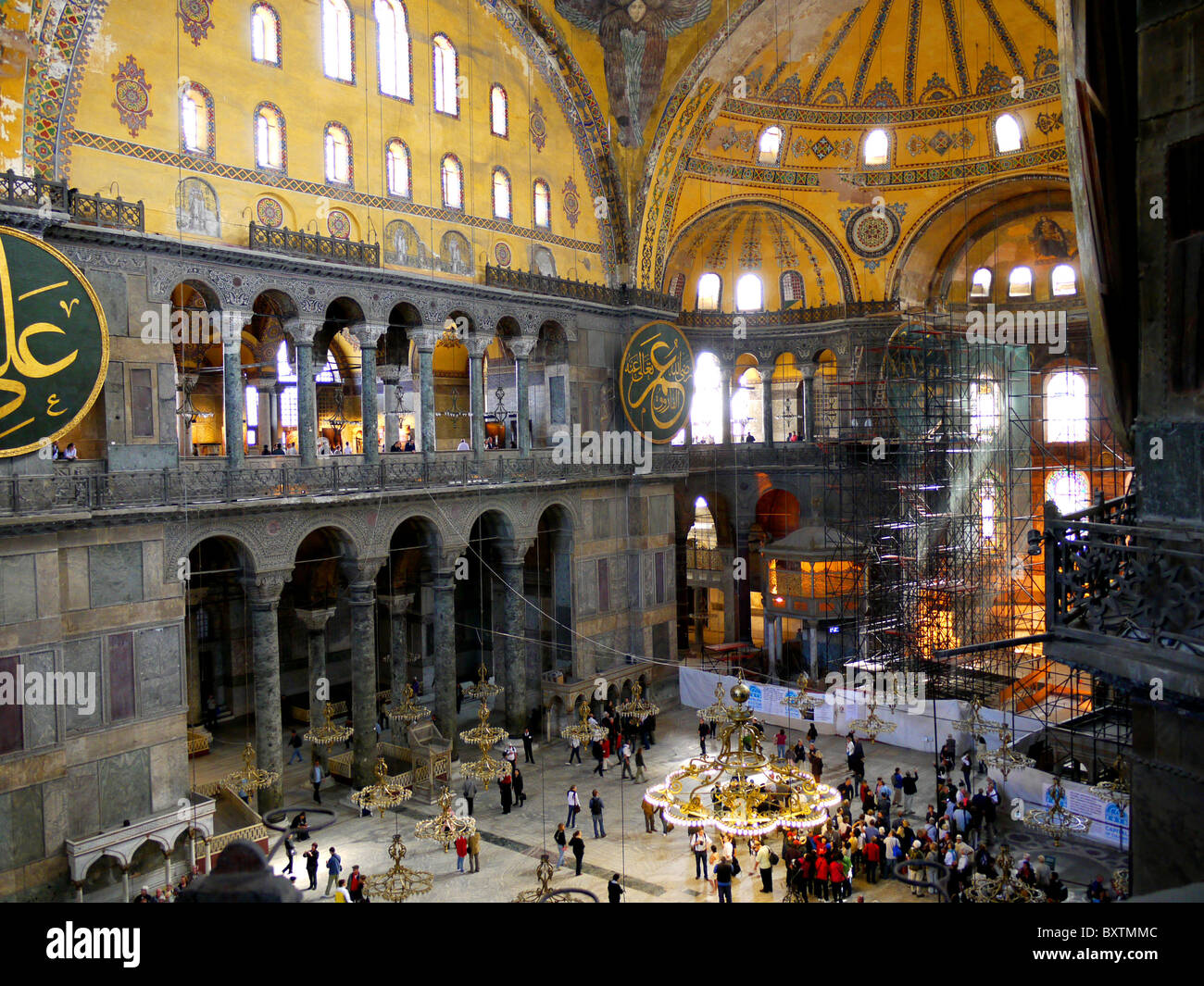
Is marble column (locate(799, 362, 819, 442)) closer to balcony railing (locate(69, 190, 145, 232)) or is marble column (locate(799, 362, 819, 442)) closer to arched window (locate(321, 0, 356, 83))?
arched window (locate(321, 0, 356, 83))

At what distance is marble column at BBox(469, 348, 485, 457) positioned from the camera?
17984 millimetres

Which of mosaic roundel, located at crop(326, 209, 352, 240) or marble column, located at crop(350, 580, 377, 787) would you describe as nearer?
mosaic roundel, located at crop(326, 209, 352, 240)

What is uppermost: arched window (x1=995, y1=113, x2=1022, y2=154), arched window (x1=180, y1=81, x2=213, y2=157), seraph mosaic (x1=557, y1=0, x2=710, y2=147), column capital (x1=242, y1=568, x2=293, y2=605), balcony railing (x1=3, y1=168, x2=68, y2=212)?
seraph mosaic (x1=557, y1=0, x2=710, y2=147)

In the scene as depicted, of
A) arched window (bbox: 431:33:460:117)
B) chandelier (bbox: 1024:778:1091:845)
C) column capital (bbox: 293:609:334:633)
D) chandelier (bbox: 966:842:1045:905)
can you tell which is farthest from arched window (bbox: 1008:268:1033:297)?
column capital (bbox: 293:609:334:633)

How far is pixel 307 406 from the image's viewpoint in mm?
15492

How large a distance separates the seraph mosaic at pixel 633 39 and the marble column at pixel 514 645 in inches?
368

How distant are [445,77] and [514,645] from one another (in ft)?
34.7

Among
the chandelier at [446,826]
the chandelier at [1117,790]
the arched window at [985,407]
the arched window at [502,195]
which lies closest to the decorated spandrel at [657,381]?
the arched window at [502,195]

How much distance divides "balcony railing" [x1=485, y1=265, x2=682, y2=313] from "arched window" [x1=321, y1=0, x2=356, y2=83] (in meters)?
4.11

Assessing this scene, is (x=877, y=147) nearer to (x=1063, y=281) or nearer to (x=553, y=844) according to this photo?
(x=1063, y=281)

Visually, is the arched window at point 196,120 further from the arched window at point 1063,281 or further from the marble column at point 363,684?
the arched window at point 1063,281

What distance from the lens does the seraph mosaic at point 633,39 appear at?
19.0 m

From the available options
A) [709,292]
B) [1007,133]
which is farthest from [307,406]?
[1007,133]

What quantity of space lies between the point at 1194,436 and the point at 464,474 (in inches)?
528
